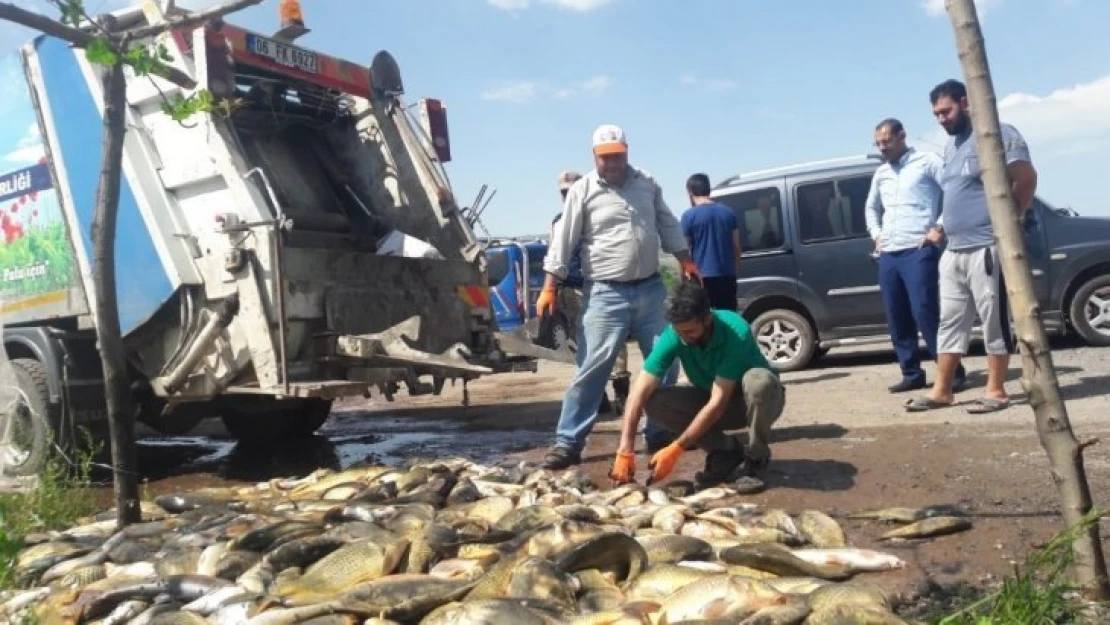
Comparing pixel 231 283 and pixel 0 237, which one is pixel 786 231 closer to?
pixel 231 283

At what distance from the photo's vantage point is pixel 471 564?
11.2 ft

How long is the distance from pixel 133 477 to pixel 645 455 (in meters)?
2.87

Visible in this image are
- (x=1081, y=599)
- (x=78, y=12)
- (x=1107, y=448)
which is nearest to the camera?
(x=1081, y=599)

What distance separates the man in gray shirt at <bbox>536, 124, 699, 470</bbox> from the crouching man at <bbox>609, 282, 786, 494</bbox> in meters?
0.46

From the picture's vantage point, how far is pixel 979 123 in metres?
2.87

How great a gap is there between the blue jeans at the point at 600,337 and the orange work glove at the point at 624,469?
0.72 meters

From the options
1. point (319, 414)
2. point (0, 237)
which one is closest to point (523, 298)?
point (319, 414)

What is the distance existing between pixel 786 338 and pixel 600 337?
4579 mm

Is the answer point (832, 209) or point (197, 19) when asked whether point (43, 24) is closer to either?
point (197, 19)

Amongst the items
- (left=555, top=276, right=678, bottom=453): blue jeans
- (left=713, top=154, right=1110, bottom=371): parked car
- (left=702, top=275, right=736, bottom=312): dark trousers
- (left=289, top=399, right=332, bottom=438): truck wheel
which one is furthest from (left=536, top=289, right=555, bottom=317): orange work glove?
(left=713, top=154, right=1110, bottom=371): parked car

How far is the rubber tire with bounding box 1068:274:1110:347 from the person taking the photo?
8.99m

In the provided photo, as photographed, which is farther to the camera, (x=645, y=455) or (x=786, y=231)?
(x=786, y=231)

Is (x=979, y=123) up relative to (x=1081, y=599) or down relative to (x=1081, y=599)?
up

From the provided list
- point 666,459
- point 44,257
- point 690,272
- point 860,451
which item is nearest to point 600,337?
point 690,272
